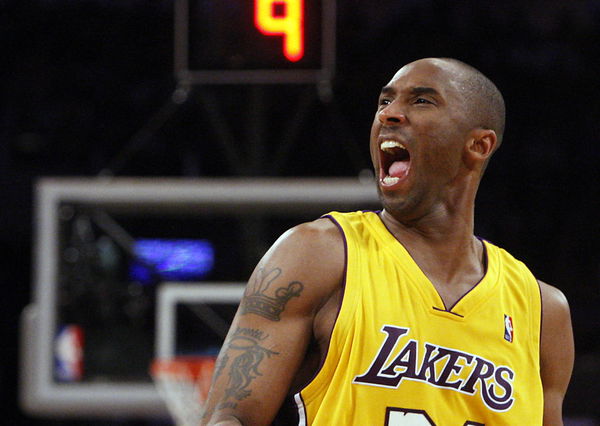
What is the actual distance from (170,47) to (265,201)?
19.9 feet

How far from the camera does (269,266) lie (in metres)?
2.10

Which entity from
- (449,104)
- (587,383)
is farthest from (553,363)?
(587,383)

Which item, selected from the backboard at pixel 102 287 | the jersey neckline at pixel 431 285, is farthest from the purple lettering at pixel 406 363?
Answer: the backboard at pixel 102 287

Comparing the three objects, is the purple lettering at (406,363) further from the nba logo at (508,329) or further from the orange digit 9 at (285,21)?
the orange digit 9 at (285,21)

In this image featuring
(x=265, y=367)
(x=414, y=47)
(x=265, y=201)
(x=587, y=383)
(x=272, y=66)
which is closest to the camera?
(x=265, y=367)

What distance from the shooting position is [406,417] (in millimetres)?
2055

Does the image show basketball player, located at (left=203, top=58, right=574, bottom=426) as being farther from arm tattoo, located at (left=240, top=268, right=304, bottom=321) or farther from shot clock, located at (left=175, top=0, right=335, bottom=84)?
shot clock, located at (left=175, top=0, right=335, bottom=84)

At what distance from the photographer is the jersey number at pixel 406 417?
2.05 m

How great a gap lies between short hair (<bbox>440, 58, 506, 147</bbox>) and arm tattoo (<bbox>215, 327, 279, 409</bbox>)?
741 millimetres

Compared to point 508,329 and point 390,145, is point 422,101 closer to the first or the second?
point 390,145

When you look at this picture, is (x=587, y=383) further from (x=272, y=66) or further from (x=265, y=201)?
(x=272, y=66)

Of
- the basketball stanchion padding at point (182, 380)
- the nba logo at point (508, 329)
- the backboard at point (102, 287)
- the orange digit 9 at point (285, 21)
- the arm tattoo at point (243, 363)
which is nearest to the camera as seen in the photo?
the arm tattoo at point (243, 363)

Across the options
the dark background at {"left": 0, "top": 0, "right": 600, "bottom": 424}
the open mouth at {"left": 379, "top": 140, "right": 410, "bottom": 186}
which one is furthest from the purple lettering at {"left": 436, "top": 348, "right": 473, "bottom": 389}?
the dark background at {"left": 0, "top": 0, "right": 600, "bottom": 424}

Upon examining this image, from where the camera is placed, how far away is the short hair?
2.34m
